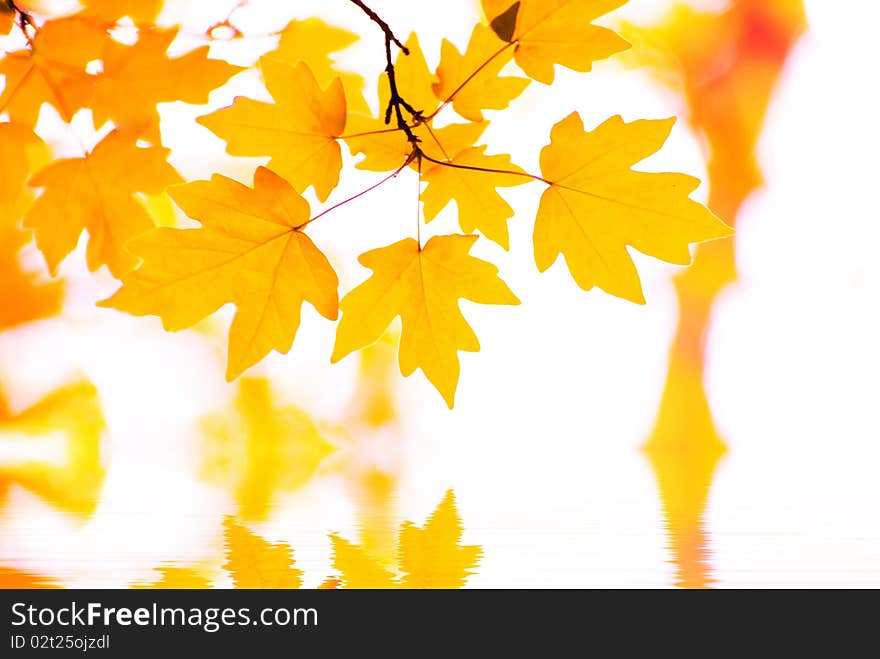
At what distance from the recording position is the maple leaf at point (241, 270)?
1.26ft

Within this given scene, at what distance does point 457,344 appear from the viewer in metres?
0.42

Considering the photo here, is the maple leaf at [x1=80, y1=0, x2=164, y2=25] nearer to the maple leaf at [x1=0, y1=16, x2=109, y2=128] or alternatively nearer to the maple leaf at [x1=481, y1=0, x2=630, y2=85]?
the maple leaf at [x1=0, y1=16, x2=109, y2=128]

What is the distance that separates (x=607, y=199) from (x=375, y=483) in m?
0.85

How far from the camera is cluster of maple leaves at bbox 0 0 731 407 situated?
39 cm

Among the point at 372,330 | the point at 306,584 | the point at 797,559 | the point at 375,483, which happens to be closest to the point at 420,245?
the point at 372,330

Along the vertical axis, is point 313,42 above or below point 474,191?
above

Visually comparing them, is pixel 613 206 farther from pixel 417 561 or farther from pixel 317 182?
pixel 417 561

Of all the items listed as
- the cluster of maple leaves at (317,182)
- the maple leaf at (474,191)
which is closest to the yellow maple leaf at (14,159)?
the cluster of maple leaves at (317,182)

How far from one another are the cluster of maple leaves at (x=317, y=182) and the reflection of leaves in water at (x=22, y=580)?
0.19m

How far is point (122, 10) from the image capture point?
0.46 m

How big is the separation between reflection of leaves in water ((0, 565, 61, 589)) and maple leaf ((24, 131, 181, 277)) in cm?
19

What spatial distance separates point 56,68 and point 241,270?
0.64 feet

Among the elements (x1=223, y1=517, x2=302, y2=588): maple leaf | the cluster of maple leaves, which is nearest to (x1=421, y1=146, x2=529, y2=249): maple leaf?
the cluster of maple leaves

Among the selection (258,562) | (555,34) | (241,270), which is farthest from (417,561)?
(555,34)
